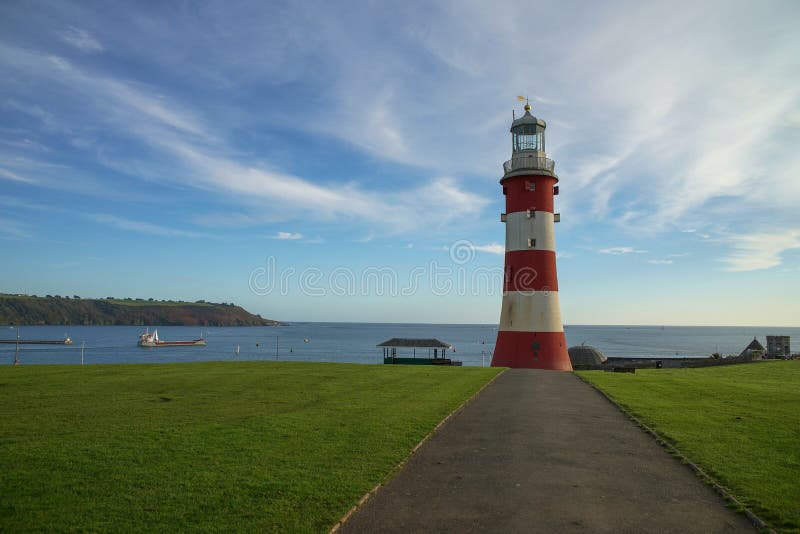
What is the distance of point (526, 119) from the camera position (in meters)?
30.4

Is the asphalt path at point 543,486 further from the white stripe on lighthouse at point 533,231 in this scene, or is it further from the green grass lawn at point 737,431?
the white stripe on lighthouse at point 533,231

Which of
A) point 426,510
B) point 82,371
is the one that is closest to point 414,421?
point 426,510

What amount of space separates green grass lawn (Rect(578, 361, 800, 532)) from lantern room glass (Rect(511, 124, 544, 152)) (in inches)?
589

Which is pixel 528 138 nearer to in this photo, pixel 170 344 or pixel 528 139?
pixel 528 139

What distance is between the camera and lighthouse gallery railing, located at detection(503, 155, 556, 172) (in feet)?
94.6

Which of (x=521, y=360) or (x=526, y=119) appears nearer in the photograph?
(x=521, y=360)

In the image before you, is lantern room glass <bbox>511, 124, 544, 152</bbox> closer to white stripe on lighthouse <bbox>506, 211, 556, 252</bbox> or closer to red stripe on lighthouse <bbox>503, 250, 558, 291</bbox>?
white stripe on lighthouse <bbox>506, 211, 556, 252</bbox>

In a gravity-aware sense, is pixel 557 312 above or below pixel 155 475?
above

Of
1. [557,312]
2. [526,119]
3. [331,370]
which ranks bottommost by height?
[331,370]

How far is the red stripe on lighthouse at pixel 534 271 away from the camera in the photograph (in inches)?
1101

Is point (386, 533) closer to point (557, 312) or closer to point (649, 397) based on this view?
point (649, 397)

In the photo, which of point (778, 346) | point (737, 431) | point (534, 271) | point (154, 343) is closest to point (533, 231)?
point (534, 271)

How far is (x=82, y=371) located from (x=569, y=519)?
2252 centimetres

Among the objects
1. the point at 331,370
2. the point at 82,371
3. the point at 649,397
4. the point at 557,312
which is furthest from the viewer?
the point at 557,312
